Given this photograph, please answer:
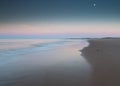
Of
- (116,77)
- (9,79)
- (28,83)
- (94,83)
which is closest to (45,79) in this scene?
(28,83)

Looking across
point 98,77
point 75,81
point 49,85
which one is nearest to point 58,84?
point 49,85

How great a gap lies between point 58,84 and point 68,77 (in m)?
1.52

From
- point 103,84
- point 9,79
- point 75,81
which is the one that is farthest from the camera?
point 9,79

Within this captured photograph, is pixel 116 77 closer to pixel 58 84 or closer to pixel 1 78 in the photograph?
pixel 58 84

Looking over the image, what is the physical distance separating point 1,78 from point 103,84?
196 inches

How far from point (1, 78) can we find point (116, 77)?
18.3 feet

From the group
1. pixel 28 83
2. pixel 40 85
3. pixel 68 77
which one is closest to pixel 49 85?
pixel 40 85

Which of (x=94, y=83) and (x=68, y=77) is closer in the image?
(x=94, y=83)

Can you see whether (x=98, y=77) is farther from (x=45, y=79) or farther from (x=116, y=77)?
(x=45, y=79)

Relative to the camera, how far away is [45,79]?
374 inches

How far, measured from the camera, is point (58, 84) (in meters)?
8.51

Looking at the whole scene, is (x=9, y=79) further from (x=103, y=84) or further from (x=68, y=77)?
(x=103, y=84)

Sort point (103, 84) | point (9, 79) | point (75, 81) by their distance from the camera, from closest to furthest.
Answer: point (103, 84) → point (75, 81) → point (9, 79)

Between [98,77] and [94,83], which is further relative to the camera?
[98,77]
